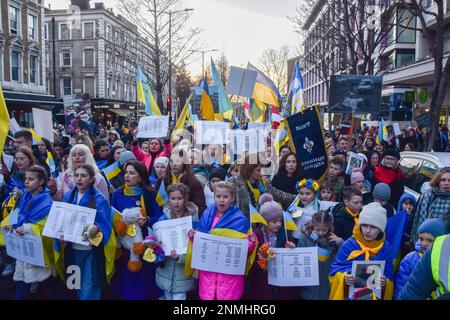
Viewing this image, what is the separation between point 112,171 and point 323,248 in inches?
143

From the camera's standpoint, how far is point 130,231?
4.47 metres

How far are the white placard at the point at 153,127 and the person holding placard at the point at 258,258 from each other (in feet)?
14.3

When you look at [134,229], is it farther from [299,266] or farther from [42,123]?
[42,123]

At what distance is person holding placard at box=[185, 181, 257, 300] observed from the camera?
Result: 157 inches

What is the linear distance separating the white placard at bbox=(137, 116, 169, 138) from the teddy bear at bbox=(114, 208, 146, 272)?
3.96m

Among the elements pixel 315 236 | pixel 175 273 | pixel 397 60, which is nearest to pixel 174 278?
pixel 175 273

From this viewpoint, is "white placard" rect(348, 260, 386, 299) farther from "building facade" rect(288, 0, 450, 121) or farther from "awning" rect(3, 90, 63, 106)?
"awning" rect(3, 90, 63, 106)

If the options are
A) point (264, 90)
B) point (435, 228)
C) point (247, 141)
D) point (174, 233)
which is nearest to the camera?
point (435, 228)

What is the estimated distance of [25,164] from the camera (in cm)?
545

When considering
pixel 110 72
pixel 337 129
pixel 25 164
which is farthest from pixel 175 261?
pixel 110 72

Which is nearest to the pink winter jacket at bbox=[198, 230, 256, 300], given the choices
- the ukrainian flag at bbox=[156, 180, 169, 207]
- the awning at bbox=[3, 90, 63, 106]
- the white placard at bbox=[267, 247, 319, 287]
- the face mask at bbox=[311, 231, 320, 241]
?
the white placard at bbox=[267, 247, 319, 287]
